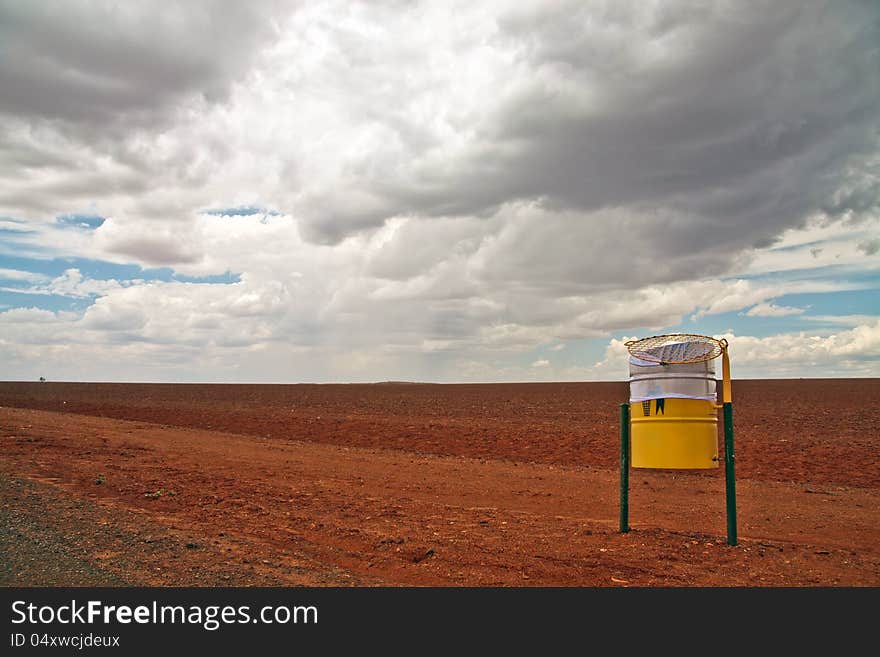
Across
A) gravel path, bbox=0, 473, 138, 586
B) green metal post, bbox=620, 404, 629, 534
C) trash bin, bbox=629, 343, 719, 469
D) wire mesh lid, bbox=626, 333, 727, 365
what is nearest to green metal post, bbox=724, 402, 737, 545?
trash bin, bbox=629, 343, 719, 469

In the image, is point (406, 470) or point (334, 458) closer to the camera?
point (406, 470)

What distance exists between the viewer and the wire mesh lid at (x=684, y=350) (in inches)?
308

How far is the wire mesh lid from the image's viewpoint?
7824 mm

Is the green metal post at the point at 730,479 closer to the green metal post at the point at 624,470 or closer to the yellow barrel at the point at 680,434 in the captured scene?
the yellow barrel at the point at 680,434

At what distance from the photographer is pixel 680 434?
781cm

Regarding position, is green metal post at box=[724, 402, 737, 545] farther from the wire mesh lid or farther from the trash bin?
the wire mesh lid

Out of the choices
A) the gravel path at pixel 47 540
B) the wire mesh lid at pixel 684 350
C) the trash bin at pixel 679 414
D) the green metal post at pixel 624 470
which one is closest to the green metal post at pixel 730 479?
the trash bin at pixel 679 414

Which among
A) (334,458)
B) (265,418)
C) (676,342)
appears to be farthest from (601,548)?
(265,418)

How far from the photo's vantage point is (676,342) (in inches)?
315

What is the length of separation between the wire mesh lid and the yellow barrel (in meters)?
0.47

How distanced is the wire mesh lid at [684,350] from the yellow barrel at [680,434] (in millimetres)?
466

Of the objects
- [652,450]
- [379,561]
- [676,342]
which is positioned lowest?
[379,561]

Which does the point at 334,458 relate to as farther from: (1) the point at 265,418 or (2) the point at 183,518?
(1) the point at 265,418

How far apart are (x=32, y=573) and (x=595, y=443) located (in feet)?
61.3
